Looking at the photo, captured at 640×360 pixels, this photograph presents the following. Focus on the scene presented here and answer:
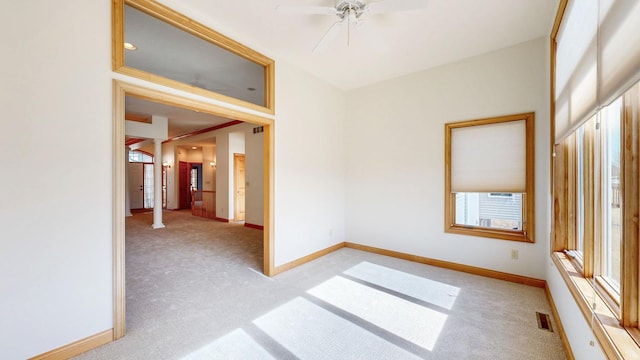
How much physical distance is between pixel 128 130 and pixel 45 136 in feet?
18.2

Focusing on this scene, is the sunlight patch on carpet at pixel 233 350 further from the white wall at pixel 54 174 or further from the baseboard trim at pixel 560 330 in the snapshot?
the baseboard trim at pixel 560 330

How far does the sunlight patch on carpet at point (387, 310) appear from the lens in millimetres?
2098

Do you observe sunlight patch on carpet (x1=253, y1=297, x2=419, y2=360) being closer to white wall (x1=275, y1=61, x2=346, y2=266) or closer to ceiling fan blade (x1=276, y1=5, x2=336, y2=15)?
white wall (x1=275, y1=61, x2=346, y2=266)

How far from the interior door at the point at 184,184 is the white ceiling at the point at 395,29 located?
9270 millimetres

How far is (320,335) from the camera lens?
2072mm

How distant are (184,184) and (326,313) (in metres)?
10.5

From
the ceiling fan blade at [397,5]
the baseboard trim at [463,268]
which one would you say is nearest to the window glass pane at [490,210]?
the baseboard trim at [463,268]

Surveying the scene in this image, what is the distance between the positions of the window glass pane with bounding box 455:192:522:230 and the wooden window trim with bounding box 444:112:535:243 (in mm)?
72

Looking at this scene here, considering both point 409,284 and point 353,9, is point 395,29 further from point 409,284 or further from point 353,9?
point 409,284

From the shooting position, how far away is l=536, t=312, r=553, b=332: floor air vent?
7.08 feet

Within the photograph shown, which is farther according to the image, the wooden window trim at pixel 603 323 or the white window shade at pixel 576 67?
the white window shade at pixel 576 67

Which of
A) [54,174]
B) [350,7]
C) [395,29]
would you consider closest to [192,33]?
[350,7]

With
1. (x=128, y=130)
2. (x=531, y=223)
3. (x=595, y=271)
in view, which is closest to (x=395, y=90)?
(x=531, y=223)

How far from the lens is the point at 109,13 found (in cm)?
196
